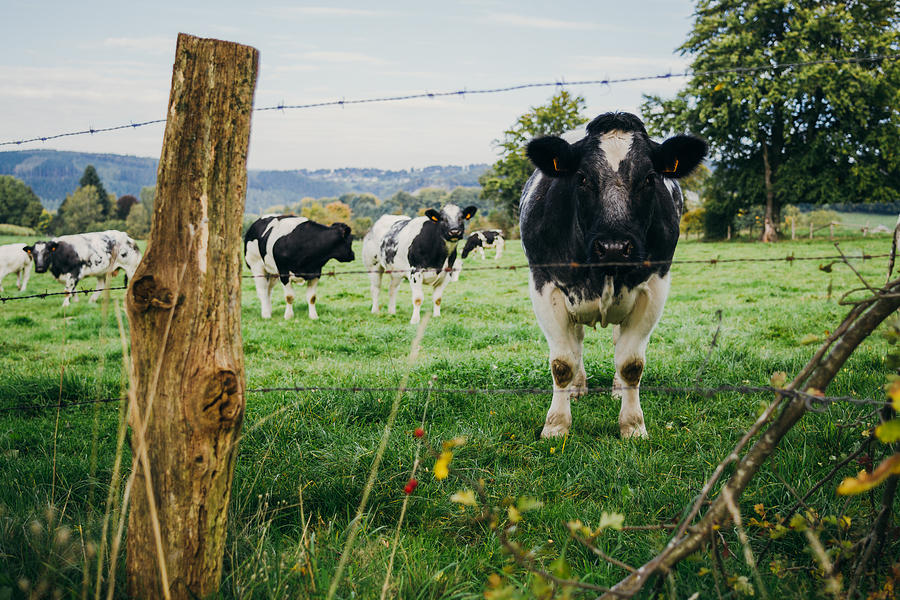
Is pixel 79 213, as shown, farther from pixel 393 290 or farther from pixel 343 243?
pixel 393 290

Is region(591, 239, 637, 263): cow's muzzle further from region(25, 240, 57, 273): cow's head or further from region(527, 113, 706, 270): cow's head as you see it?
region(25, 240, 57, 273): cow's head

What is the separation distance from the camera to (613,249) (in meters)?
3.62

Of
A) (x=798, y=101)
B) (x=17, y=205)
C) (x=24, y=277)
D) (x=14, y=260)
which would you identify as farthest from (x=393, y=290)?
(x=17, y=205)

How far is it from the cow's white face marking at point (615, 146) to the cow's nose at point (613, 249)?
1.91ft

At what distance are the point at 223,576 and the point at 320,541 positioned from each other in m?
0.42

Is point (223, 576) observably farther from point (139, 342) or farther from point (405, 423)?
point (405, 423)

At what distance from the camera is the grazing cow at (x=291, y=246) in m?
12.8

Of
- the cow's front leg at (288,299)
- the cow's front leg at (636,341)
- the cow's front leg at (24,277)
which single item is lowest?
the cow's front leg at (24,277)

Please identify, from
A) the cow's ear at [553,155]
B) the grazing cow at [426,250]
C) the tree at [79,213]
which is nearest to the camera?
the cow's ear at [553,155]

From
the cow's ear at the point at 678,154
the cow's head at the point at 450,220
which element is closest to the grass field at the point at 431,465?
the cow's ear at the point at 678,154

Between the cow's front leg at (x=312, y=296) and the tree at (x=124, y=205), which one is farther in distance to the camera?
the tree at (x=124, y=205)

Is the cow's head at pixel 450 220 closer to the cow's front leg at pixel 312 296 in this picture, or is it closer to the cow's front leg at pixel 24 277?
the cow's front leg at pixel 312 296

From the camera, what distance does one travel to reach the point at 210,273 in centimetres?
213

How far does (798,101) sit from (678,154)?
Answer: 34.8 m
